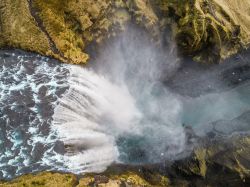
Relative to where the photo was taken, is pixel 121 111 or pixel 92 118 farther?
pixel 121 111

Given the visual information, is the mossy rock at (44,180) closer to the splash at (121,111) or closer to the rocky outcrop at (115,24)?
the splash at (121,111)

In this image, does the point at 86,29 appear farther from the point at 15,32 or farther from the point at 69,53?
the point at 15,32

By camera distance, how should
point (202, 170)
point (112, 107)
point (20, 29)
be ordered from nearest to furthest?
point (202, 170)
point (20, 29)
point (112, 107)

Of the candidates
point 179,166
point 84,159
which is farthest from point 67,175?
point 179,166

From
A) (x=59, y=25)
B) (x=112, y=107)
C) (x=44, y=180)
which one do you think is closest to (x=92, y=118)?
(x=112, y=107)

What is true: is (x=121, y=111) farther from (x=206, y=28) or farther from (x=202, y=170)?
(x=206, y=28)
